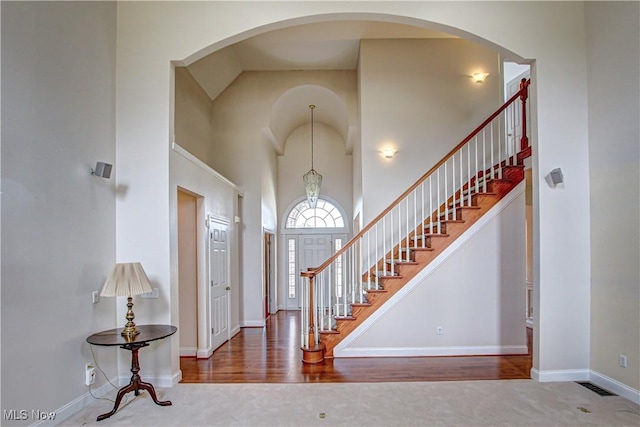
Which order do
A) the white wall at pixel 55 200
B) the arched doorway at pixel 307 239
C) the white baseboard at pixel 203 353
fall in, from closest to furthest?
1. the white wall at pixel 55 200
2. the white baseboard at pixel 203 353
3. the arched doorway at pixel 307 239

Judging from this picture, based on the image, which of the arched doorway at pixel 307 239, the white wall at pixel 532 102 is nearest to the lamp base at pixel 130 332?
the white wall at pixel 532 102

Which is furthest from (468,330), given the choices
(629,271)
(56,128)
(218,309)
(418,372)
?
(56,128)

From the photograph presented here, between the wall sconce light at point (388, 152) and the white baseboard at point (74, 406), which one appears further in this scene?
the wall sconce light at point (388, 152)

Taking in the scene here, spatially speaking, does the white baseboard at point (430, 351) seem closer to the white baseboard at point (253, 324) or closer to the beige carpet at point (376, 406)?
the beige carpet at point (376, 406)

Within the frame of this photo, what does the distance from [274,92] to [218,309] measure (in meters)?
4.08

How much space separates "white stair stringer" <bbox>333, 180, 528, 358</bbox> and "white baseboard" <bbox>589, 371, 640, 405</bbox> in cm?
113

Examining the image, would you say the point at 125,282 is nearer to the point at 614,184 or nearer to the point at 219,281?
the point at 219,281

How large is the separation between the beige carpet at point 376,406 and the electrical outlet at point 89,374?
212 millimetres

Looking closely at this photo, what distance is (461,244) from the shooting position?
5.01 meters

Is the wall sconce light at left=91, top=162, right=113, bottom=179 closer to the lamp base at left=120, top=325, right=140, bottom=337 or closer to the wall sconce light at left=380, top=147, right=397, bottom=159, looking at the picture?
the lamp base at left=120, top=325, right=140, bottom=337

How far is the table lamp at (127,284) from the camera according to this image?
10.7ft

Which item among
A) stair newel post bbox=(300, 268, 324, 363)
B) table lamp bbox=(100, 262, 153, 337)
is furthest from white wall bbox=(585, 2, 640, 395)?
table lamp bbox=(100, 262, 153, 337)

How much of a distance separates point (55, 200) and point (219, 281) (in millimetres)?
2933

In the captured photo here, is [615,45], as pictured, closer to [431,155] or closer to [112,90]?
[431,155]
